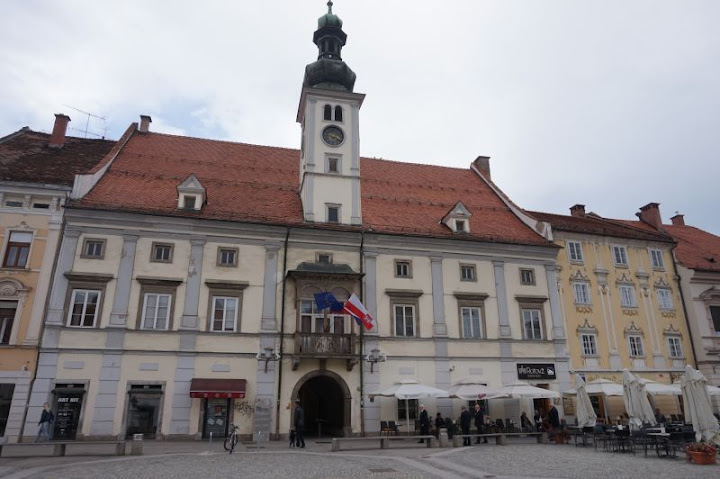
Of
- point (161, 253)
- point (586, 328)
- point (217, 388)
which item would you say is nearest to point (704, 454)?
point (586, 328)

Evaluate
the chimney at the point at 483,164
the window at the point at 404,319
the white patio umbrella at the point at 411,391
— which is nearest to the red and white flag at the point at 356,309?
the white patio umbrella at the point at 411,391

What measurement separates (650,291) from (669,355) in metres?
4.10

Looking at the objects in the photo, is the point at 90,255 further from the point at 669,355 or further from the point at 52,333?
the point at 669,355

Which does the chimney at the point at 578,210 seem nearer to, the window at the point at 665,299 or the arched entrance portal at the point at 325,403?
the window at the point at 665,299

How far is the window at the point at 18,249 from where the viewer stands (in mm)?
24531

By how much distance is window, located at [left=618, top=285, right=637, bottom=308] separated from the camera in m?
33.2

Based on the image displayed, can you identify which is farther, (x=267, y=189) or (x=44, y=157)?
(x=267, y=189)

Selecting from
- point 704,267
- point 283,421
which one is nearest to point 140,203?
point 283,421

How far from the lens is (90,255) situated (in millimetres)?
25250

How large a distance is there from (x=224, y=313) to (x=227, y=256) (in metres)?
2.98

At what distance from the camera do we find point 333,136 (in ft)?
104

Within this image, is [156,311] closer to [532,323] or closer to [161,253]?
[161,253]

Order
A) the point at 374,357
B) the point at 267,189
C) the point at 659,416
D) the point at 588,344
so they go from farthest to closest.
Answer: the point at 588,344 < the point at 267,189 < the point at 659,416 < the point at 374,357

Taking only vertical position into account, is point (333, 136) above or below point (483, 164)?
below
